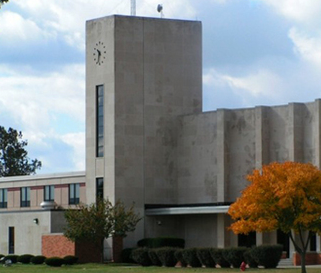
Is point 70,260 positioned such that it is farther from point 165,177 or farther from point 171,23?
point 171,23

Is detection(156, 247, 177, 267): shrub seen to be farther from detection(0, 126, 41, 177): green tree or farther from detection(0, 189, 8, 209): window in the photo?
detection(0, 126, 41, 177): green tree

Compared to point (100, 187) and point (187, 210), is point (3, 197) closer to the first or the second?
point (100, 187)

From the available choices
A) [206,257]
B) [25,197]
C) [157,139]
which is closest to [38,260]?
[157,139]

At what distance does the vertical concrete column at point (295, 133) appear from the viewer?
7556 centimetres

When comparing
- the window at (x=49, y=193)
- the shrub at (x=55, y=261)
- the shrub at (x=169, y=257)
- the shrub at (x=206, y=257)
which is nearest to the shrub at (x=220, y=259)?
the shrub at (x=206, y=257)

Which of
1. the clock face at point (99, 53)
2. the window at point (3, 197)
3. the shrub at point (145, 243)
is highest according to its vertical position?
the clock face at point (99, 53)

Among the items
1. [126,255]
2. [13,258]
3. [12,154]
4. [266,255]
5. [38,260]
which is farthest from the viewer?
[12,154]

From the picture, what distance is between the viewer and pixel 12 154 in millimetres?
141000

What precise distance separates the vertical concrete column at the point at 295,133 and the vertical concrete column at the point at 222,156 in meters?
5.59

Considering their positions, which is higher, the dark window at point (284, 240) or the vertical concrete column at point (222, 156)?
the vertical concrete column at point (222, 156)

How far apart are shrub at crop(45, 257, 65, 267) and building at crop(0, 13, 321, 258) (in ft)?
19.4

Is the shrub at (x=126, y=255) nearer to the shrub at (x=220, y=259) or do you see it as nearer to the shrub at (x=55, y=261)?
the shrub at (x=55, y=261)

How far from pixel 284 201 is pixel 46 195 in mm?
38793

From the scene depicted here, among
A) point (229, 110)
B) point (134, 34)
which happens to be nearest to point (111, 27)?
point (134, 34)
